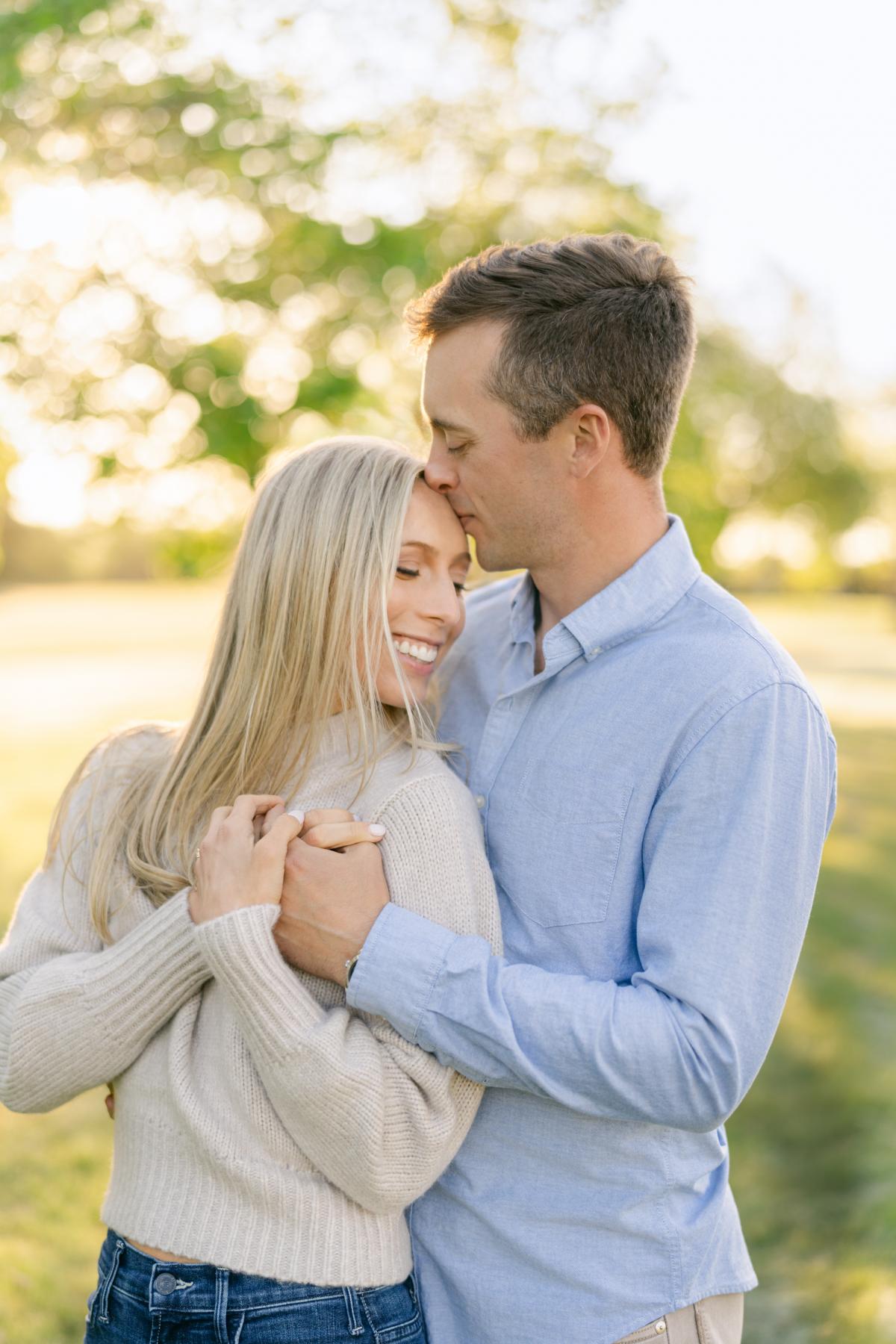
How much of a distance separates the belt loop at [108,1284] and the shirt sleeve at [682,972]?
0.62m

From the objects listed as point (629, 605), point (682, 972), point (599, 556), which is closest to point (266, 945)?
point (682, 972)

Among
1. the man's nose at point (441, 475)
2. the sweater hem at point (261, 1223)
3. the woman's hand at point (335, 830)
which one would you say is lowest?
the sweater hem at point (261, 1223)

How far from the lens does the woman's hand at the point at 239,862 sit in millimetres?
2029

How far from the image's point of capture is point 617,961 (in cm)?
212

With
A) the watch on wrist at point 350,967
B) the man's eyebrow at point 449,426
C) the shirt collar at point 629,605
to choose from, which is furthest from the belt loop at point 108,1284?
the man's eyebrow at point 449,426

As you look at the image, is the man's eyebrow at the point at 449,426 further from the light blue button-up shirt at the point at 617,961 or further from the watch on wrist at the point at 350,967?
the watch on wrist at the point at 350,967

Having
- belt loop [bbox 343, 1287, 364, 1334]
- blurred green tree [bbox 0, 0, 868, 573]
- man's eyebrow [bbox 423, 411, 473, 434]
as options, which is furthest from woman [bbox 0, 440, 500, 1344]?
blurred green tree [bbox 0, 0, 868, 573]

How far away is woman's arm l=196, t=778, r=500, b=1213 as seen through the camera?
1.93 metres

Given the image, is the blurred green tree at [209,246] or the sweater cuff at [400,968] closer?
the sweater cuff at [400,968]

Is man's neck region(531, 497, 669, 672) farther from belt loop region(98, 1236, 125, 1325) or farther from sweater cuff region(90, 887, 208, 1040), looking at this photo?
belt loop region(98, 1236, 125, 1325)

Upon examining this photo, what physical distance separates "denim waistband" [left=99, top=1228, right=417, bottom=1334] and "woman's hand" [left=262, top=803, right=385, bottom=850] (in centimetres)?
69

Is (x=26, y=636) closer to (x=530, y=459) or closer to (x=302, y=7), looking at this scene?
(x=302, y=7)

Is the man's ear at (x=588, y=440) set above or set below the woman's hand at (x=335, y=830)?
above

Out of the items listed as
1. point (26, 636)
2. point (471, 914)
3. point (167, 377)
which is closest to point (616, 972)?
point (471, 914)
